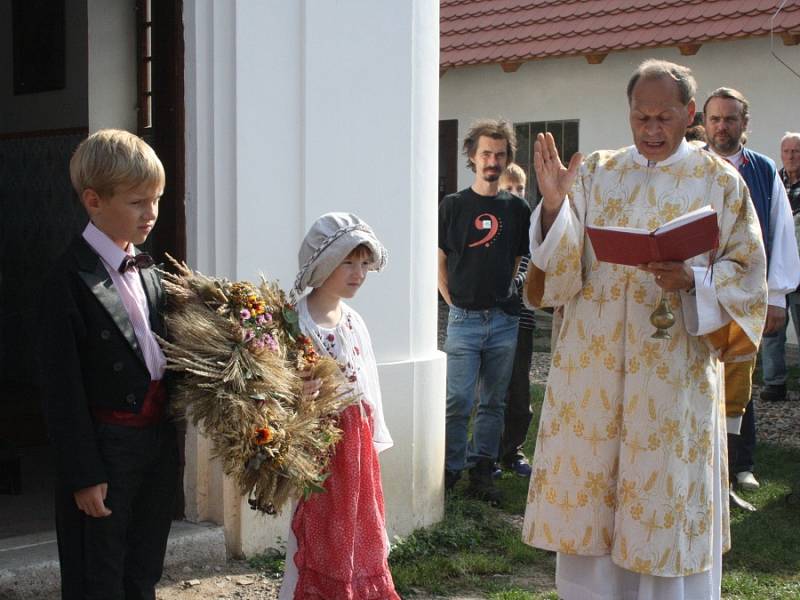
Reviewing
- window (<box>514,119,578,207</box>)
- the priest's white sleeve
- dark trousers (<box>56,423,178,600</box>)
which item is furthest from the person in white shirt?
window (<box>514,119,578,207</box>)

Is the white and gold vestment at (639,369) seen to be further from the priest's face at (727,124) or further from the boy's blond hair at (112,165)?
the priest's face at (727,124)

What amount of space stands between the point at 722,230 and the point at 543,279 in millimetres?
666

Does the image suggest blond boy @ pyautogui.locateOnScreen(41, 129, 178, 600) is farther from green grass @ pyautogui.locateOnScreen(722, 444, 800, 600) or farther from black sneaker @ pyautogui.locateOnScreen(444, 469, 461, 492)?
black sneaker @ pyautogui.locateOnScreen(444, 469, 461, 492)

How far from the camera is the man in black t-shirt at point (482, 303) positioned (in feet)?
21.5

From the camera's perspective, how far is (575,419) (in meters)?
4.40

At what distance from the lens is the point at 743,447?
276 inches

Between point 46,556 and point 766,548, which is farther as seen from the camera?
point 766,548

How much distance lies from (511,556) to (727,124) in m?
2.52

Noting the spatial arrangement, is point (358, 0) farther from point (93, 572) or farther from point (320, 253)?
point (93, 572)

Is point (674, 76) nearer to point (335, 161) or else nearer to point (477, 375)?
point (335, 161)

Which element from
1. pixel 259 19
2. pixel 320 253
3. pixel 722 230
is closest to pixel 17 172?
pixel 259 19

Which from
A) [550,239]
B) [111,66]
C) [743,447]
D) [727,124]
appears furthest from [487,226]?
[550,239]

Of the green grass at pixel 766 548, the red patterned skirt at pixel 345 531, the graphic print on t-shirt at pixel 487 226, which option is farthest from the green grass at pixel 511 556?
the graphic print on t-shirt at pixel 487 226

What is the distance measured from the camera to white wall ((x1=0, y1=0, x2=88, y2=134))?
7.84 meters
